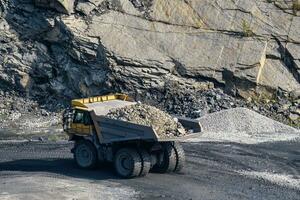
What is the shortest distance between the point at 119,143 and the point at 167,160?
4.40 ft

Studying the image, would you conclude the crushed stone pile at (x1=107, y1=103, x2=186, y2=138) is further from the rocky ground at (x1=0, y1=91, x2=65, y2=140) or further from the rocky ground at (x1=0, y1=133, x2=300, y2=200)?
the rocky ground at (x1=0, y1=91, x2=65, y2=140)

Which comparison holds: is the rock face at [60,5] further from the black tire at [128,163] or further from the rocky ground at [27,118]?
the black tire at [128,163]

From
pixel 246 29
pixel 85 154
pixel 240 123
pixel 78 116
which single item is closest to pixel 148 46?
pixel 246 29

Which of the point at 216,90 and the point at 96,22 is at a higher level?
the point at 96,22

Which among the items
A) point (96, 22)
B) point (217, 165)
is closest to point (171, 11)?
point (96, 22)

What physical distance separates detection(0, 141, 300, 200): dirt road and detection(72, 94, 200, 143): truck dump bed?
1108 millimetres

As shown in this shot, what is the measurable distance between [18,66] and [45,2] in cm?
311

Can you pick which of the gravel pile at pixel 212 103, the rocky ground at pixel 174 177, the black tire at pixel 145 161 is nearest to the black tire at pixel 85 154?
the rocky ground at pixel 174 177

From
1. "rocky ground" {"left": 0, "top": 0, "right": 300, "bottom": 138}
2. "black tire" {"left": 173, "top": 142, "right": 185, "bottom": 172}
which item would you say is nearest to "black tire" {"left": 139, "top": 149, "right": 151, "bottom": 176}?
"black tire" {"left": 173, "top": 142, "right": 185, "bottom": 172}

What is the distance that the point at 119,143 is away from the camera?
14828 mm

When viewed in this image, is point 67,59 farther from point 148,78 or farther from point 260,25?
point 260,25

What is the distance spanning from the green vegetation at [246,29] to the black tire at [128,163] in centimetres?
1194

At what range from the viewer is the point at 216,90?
24062 mm

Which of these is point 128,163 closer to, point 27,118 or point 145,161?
point 145,161
